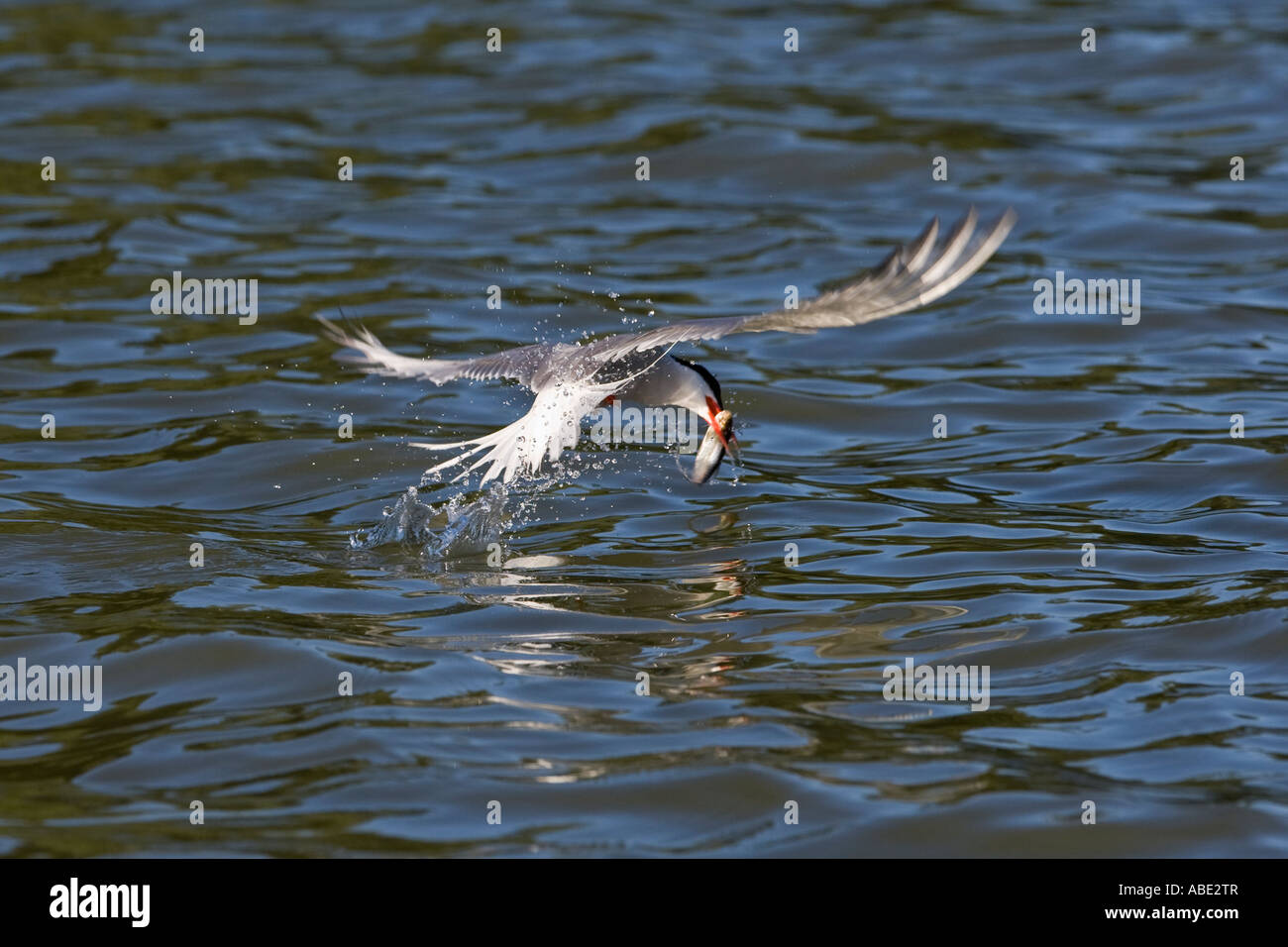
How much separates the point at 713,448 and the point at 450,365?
140 cm

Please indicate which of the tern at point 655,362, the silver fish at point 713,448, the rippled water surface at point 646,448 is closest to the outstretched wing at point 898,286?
the tern at point 655,362

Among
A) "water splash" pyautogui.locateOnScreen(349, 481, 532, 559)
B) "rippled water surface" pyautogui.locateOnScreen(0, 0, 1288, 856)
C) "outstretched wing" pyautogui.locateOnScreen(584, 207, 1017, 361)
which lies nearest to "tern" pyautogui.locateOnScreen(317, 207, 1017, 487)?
"outstretched wing" pyautogui.locateOnScreen(584, 207, 1017, 361)

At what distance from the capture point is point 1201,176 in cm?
1595

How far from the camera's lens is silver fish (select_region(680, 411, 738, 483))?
9.16 m

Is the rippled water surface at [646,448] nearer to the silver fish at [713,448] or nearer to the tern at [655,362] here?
the silver fish at [713,448]

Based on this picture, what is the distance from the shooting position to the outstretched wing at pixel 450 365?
923cm

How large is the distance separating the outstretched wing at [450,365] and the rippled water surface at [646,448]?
0.59 meters

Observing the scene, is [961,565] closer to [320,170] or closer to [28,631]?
[28,631]

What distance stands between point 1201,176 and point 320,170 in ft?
25.3

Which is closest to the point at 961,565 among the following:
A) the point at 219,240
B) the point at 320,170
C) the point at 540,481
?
the point at 540,481

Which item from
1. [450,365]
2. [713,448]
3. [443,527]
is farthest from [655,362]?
[443,527]

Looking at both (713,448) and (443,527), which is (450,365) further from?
(713,448)

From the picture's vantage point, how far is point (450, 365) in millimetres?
9375

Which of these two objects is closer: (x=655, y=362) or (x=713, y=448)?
(x=655, y=362)
